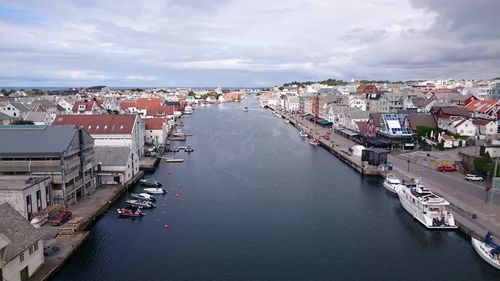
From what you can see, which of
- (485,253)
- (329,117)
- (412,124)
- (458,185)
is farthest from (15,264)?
(329,117)

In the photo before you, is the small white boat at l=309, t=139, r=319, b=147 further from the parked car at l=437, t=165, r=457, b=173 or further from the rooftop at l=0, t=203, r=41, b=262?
the rooftop at l=0, t=203, r=41, b=262

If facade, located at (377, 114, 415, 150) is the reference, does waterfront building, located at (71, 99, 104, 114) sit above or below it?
above

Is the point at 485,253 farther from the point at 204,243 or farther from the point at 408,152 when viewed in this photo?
the point at 408,152

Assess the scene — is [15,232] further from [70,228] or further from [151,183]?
[151,183]

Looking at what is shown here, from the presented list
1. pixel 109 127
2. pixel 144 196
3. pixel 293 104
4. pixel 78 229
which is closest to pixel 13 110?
pixel 109 127

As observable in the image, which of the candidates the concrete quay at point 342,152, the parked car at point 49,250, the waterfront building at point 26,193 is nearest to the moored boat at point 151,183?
the waterfront building at point 26,193

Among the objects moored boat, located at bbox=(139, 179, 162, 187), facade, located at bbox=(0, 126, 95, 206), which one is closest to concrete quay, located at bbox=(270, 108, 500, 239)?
moored boat, located at bbox=(139, 179, 162, 187)
